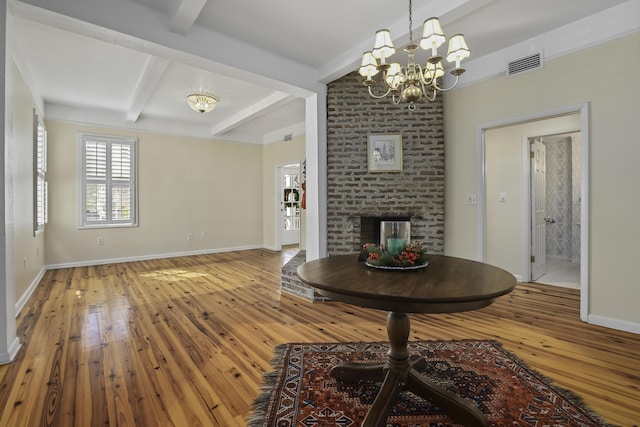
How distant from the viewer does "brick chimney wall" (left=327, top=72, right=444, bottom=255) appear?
12.3 feet

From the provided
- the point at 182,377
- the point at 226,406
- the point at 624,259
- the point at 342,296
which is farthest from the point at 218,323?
the point at 624,259

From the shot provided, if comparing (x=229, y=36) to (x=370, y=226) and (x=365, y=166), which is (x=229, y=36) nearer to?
(x=365, y=166)

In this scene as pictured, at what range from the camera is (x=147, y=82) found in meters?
4.08

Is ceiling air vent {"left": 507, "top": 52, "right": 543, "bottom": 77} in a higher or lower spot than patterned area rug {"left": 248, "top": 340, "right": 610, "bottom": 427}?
higher

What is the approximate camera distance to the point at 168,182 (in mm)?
6406

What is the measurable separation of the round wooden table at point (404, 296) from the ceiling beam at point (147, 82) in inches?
124

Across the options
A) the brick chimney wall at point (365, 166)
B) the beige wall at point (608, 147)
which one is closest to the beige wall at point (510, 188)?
the beige wall at point (608, 147)

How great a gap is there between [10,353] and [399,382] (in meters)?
2.63

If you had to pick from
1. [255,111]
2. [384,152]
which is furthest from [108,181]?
[384,152]

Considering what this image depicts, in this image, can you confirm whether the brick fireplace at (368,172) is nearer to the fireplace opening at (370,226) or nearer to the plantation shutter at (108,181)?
the fireplace opening at (370,226)

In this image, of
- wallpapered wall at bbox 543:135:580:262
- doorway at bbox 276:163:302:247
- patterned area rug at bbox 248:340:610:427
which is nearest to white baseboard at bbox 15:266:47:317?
patterned area rug at bbox 248:340:610:427

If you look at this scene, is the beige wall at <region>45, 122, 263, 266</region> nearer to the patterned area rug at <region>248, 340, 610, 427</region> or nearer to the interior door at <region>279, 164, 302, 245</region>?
the interior door at <region>279, 164, 302, 245</region>

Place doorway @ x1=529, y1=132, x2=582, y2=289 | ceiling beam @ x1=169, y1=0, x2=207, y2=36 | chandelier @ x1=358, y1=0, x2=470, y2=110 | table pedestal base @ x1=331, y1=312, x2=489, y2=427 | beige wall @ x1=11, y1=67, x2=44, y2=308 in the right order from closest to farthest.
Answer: table pedestal base @ x1=331, y1=312, x2=489, y2=427
chandelier @ x1=358, y1=0, x2=470, y2=110
ceiling beam @ x1=169, y1=0, x2=207, y2=36
beige wall @ x1=11, y1=67, x2=44, y2=308
doorway @ x1=529, y1=132, x2=582, y2=289

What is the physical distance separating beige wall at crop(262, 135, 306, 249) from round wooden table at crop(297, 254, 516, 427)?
196 inches
